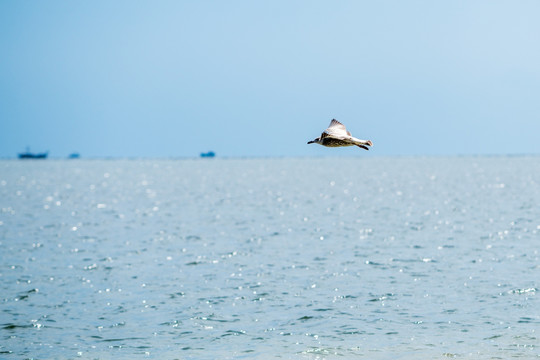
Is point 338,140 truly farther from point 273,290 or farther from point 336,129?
point 273,290

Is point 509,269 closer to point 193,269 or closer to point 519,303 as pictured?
point 519,303

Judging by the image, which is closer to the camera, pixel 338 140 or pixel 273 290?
pixel 338 140

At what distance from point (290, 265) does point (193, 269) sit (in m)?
5.06

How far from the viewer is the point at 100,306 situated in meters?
30.4

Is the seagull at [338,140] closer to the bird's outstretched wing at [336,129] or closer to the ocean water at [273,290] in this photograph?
the bird's outstretched wing at [336,129]

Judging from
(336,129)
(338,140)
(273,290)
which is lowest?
(273,290)

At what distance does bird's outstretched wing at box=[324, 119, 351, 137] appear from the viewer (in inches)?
584

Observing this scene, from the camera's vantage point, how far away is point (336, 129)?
15633mm

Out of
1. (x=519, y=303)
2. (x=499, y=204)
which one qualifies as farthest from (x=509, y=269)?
(x=499, y=204)

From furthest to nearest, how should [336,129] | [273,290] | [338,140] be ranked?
[273,290] → [336,129] → [338,140]

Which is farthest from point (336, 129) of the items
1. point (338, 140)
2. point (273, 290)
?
point (273, 290)

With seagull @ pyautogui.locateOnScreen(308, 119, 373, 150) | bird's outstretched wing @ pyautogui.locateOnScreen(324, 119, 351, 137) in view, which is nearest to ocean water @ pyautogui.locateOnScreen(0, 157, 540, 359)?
bird's outstretched wing @ pyautogui.locateOnScreen(324, 119, 351, 137)

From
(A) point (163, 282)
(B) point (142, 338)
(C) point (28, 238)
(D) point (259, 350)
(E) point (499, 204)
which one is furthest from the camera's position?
(E) point (499, 204)

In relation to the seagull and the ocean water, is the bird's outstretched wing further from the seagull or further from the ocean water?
the ocean water
